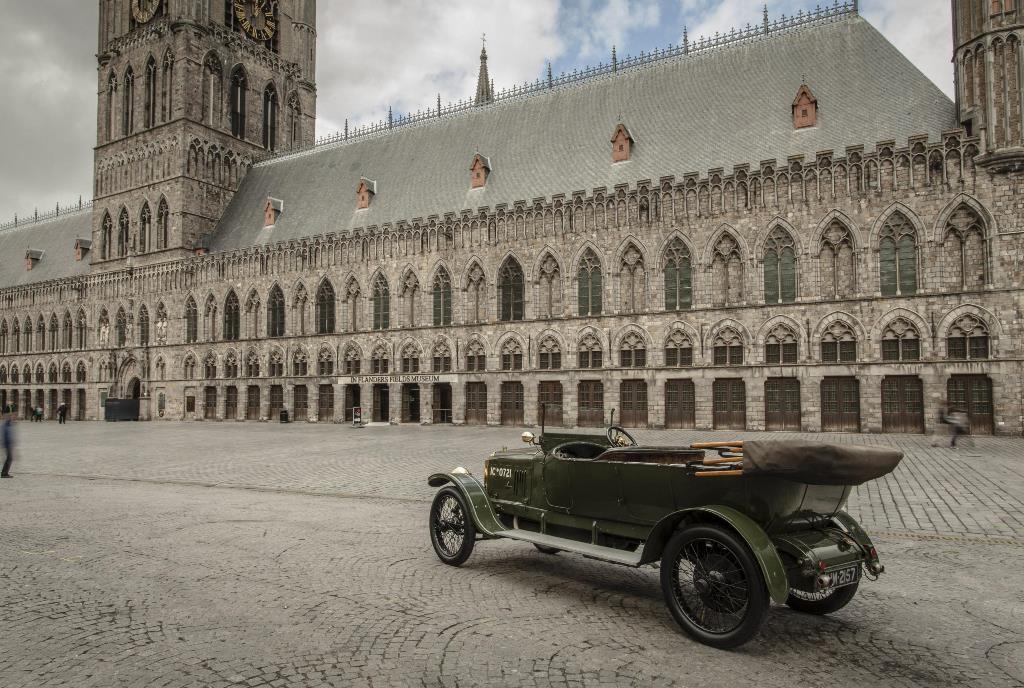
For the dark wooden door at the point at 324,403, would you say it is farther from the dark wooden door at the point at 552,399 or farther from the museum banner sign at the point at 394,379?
the dark wooden door at the point at 552,399

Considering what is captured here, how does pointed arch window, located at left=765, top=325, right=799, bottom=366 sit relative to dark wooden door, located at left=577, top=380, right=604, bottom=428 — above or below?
above

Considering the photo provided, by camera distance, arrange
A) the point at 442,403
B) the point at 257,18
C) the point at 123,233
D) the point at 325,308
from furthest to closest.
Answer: the point at 257,18 → the point at 123,233 → the point at 325,308 → the point at 442,403

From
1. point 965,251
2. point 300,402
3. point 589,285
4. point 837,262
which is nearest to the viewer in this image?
point 965,251

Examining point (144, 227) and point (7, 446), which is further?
point (144, 227)

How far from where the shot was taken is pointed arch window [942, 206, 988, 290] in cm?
2711

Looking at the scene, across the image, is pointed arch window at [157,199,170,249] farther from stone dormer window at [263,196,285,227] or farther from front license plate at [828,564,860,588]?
front license plate at [828,564,860,588]

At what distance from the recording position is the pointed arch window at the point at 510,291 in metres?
37.2

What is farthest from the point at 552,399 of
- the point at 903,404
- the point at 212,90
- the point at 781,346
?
the point at 212,90

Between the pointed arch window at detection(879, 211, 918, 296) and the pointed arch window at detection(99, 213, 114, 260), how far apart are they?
55220mm

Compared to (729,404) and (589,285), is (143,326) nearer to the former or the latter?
(589,285)

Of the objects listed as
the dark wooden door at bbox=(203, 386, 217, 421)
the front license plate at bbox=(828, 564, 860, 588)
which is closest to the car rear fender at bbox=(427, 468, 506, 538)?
the front license plate at bbox=(828, 564, 860, 588)

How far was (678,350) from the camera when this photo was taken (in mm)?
32438

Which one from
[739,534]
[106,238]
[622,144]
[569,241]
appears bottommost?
[739,534]

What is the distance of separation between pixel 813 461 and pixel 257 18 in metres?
63.5
